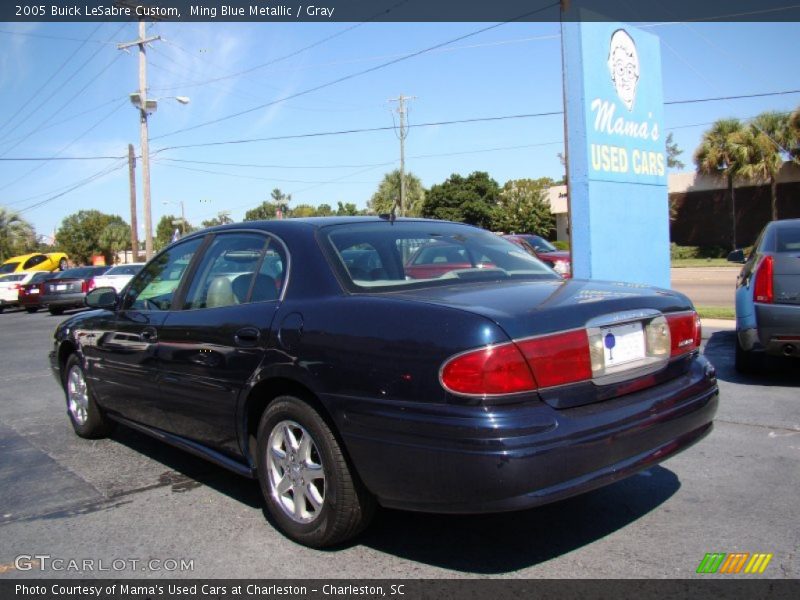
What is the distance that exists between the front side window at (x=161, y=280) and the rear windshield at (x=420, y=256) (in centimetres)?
119

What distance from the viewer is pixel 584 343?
9.23 ft

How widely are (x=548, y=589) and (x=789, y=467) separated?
85.7 inches

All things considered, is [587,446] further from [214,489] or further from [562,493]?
[214,489]

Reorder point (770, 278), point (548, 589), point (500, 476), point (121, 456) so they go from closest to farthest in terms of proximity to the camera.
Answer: point (500, 476) → point (548, 589) → point (121, 456) → point (770, 278)

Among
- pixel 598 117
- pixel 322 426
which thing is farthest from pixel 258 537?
pixel 598 117

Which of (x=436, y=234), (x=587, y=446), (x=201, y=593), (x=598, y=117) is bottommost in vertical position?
(x=201, y=593)

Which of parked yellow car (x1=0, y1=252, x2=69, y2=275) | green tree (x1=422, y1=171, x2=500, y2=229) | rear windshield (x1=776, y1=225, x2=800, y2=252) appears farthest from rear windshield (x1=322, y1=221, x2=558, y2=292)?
green tree (x1=422, y1=171, x2=500, y2=229)

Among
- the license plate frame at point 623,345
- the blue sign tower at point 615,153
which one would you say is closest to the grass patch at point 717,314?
the blue sign tower at point 615,153

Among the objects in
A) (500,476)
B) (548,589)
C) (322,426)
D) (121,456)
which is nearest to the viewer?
(500,476)

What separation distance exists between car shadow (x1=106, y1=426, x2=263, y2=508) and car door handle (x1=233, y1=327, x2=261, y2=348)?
999 mm

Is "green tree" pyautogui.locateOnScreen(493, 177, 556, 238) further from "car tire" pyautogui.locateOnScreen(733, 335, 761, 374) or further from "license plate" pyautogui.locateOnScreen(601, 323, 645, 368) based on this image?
"license plate" pyautogui.locateOnScreen(601, 323, 645, 368)

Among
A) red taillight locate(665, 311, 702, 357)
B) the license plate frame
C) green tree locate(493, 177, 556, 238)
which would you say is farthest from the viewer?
green tree locate(493, 177, 556, 238)

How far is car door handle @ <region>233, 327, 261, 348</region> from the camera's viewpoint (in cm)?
338

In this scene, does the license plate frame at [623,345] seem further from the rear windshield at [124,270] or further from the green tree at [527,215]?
the green tree at [527,215]
